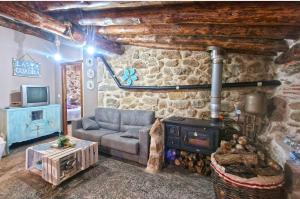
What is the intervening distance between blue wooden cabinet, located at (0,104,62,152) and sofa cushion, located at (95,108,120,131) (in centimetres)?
132

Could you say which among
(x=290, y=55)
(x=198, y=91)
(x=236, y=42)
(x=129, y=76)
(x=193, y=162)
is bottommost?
(x=193, y=162)

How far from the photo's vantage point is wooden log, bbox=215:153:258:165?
1972mm

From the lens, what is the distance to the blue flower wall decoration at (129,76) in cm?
388

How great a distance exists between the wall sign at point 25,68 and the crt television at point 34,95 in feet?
1.30

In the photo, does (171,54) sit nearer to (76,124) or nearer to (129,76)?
(129,76)

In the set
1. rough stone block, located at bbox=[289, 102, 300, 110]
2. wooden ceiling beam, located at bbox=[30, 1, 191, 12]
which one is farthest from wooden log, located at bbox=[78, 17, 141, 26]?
rough stone block, located at bbox=[289, 102, 300, 110]

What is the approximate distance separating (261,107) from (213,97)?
681 millimetres

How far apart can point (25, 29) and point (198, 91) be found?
166 inches

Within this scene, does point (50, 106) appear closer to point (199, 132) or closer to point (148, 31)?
point (148, 31)

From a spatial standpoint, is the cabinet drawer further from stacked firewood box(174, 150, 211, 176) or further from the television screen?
the television screen

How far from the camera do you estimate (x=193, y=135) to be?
276 centimetres

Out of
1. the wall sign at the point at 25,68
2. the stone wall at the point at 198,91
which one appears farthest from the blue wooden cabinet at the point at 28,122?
the stone wall at the point at 198,91

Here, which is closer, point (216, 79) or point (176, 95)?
point (216, 79)

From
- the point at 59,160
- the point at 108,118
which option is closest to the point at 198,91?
the point at 108,118
